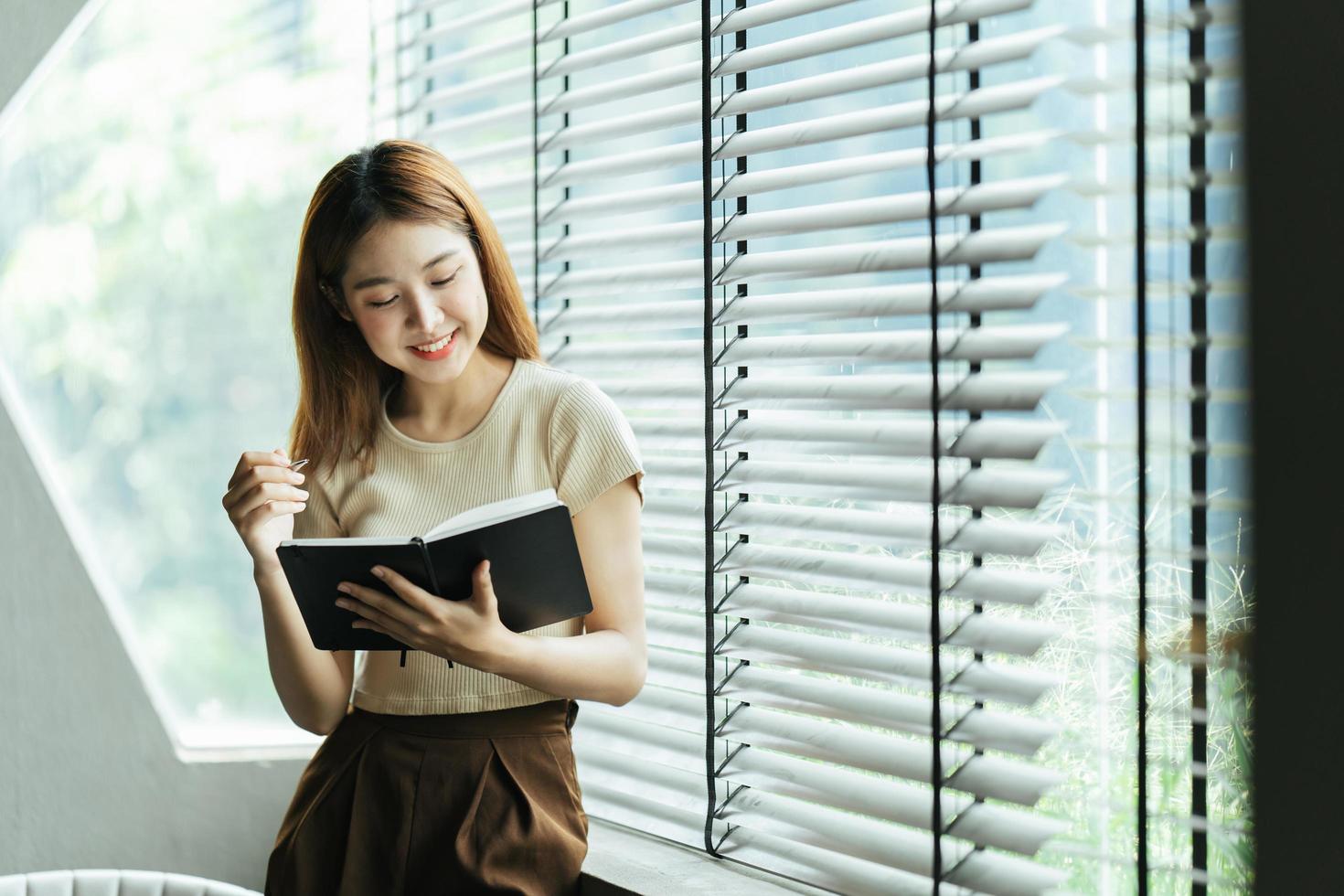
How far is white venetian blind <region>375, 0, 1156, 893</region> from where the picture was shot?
1.23 metres

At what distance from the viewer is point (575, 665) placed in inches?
56.0

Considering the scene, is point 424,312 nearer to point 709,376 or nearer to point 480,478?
point 480,478

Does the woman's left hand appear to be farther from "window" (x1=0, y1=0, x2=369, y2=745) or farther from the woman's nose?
"window" (x1=0, y1=0, x2=369, y2=745)

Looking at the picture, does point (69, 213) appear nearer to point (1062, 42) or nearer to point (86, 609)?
point (86, 609)

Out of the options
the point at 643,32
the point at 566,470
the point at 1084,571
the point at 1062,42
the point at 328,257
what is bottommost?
the point at 1084,571

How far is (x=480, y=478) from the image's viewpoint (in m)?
1.54

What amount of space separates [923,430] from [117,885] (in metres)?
1.48

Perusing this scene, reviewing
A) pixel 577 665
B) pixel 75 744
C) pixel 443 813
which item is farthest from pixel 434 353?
pixel 75 744

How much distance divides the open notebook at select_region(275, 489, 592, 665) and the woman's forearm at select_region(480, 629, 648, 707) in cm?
4

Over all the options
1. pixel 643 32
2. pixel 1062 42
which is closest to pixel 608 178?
pixel 643 32

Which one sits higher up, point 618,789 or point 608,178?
point 608,178

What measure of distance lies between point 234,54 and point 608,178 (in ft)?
3.20

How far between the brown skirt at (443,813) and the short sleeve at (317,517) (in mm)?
272

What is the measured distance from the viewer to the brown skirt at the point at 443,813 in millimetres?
1458
